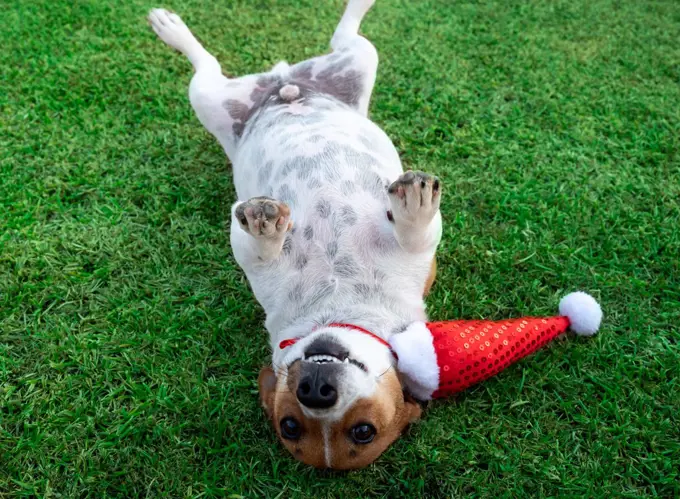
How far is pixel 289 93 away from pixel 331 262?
1369 mm

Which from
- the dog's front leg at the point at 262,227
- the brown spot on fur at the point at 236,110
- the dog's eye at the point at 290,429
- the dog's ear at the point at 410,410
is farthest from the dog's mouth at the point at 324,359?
the brown spot on fur at the point at 236,110

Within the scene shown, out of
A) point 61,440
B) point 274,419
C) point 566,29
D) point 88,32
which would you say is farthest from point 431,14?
point 61,440

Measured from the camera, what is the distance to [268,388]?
2574 millimetres

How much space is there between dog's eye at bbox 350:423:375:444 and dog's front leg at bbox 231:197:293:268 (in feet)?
2.97

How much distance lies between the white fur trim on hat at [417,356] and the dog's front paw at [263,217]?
74 centimetres

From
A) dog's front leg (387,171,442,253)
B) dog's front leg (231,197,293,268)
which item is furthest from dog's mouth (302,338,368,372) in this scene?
dog's front leg (387,171,442,253)

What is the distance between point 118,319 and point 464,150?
269 cm

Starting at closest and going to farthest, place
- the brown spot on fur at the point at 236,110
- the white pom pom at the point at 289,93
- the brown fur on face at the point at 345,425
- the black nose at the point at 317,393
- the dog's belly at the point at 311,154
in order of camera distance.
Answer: the black nose at the point at 317,393 < the brown fur on face at the point at 345,425 < the dog's belly at the point at 311,154 < the white pom pom at the point at 289,93 < the brown spot on fur at the point at 236,110

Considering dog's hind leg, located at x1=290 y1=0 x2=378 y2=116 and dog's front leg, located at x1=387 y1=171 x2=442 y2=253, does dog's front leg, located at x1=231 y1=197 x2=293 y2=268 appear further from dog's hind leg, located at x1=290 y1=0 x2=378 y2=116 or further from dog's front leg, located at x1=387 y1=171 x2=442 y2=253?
dog's hind leg, located at x1=290 y1=0 x2=378 y2=116

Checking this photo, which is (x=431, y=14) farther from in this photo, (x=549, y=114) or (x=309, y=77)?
(x=309, y=77)

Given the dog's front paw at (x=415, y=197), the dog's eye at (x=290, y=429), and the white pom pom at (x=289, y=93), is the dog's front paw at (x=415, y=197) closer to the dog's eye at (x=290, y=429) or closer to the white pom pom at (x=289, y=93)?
the dog's eye at (x=290, y=429)

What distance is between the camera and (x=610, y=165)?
3.96m

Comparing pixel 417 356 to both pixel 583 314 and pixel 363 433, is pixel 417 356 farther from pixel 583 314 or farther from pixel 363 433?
pixel 583 314

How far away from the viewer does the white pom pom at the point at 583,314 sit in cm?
301
